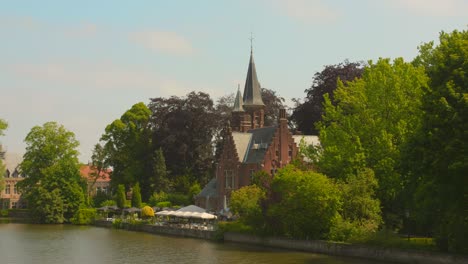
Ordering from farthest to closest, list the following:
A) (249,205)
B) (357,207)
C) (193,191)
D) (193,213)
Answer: (193,191) < (193,213) < (249,205) < (357,207)

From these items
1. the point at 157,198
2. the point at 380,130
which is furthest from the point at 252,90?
the point at 380,130

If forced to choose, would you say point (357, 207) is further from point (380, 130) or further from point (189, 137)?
Answer: point (189, 137)

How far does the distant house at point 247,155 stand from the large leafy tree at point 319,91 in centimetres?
331

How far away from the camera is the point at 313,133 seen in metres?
66.8

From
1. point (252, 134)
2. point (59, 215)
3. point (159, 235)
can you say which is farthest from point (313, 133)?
point (59, 215)

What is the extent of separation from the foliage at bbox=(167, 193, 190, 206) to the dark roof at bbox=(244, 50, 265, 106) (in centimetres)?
1213

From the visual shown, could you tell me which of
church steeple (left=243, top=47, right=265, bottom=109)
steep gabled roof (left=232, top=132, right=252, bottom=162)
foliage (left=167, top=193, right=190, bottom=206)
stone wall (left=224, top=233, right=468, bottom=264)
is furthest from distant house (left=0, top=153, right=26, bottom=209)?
stone wall (left=224, top=233, right=468, bottom=264)

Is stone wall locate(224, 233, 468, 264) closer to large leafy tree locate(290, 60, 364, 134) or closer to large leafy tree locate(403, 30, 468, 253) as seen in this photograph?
large leafy tree locate(403, 30, 468, 253)

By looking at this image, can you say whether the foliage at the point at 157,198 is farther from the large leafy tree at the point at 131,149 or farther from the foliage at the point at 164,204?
the large leafy tree at the point at 131,149

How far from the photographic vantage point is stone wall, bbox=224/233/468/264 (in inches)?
1165

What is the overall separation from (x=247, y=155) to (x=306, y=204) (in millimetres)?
23661

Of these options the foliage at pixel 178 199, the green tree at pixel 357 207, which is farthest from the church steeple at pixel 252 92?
the green tree at pixel 357 207

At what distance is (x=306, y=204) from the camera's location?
1516 inches

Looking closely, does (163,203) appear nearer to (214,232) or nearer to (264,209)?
(214,232)
